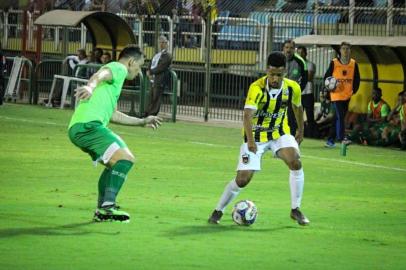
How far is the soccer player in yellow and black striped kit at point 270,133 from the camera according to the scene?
1309 cm

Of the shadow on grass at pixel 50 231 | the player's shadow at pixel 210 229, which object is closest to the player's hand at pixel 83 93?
the shadow on grass at pixel 50 231

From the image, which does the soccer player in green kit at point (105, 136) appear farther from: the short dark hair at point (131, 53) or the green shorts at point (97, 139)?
the short dark hair at point (131, 53)

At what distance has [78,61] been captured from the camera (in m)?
34.0

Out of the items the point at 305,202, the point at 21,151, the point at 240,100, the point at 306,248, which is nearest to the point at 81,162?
the point at 21,151

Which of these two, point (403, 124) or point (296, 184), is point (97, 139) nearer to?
point (296, 184)

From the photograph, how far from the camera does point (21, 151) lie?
21.6 m

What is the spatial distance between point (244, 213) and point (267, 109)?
126 cm

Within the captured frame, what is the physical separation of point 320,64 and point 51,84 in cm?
862

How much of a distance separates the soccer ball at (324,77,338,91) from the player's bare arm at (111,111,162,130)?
39.3 ft

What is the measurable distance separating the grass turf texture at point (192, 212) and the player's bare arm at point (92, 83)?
4.56ft

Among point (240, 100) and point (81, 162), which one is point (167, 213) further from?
point (240, 100)

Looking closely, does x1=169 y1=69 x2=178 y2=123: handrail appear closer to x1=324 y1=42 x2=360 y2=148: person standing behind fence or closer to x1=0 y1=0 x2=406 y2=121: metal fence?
x1=0 y1=0 x2=406 y2=121: metal fence

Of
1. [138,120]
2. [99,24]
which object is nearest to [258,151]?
[138,120]

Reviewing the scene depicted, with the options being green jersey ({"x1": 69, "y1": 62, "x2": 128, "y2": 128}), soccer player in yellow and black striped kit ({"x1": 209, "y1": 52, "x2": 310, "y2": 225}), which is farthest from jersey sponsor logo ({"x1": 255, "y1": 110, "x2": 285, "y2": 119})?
green jersey ({"x1": 69, "y1": 62, "x2": 128, "y2": 128})
